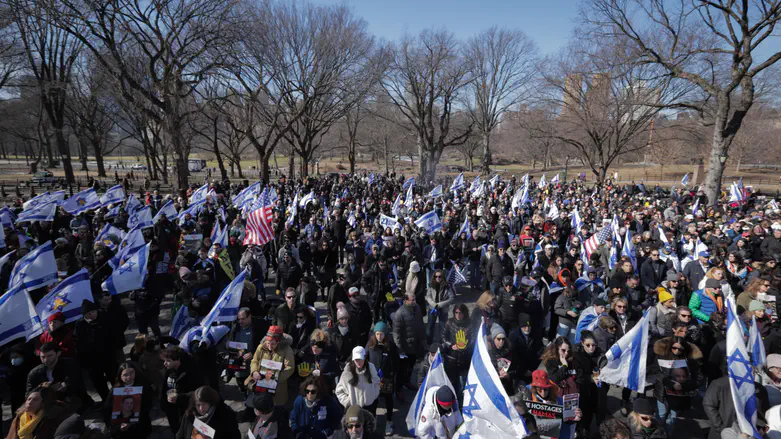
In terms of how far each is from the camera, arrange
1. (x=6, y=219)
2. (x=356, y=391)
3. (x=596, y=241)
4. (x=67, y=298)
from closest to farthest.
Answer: (x=356, y=391) < (x=67, y=298) < (x=596, y=241) < (x=6, y=219)

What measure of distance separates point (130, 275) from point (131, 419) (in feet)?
11.6

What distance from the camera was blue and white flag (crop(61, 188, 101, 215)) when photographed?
39.9 feet

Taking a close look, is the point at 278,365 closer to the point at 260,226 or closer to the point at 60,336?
the point at 60,336

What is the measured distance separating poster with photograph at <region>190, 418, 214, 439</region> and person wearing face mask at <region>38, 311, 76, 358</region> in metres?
2.57

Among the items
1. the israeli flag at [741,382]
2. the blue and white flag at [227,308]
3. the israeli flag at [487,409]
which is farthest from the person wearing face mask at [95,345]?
the israeli flag at [741,382]

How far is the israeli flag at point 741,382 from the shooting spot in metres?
3.72

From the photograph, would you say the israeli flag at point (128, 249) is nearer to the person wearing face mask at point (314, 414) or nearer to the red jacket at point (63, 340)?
the red jacket at point (63, 340)

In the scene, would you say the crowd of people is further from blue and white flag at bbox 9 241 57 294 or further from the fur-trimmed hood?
blue and white flag at bbox 9 241 57 294

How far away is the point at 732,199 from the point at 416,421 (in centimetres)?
1989

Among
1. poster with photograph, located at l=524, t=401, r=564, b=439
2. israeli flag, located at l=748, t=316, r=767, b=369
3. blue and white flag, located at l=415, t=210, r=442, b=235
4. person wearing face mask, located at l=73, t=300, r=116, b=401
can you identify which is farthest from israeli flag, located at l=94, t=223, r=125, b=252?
israeli flag, located at l=748, t=316, r=767, b=369

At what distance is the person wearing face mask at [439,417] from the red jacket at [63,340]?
4.40 meters

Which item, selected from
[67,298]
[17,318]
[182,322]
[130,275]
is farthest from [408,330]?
[17,318]

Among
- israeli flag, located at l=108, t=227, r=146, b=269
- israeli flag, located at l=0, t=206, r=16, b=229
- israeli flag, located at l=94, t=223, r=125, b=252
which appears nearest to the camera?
israeli flag, located at l=108, t=227, r=146, b=269

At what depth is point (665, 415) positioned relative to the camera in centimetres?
463
